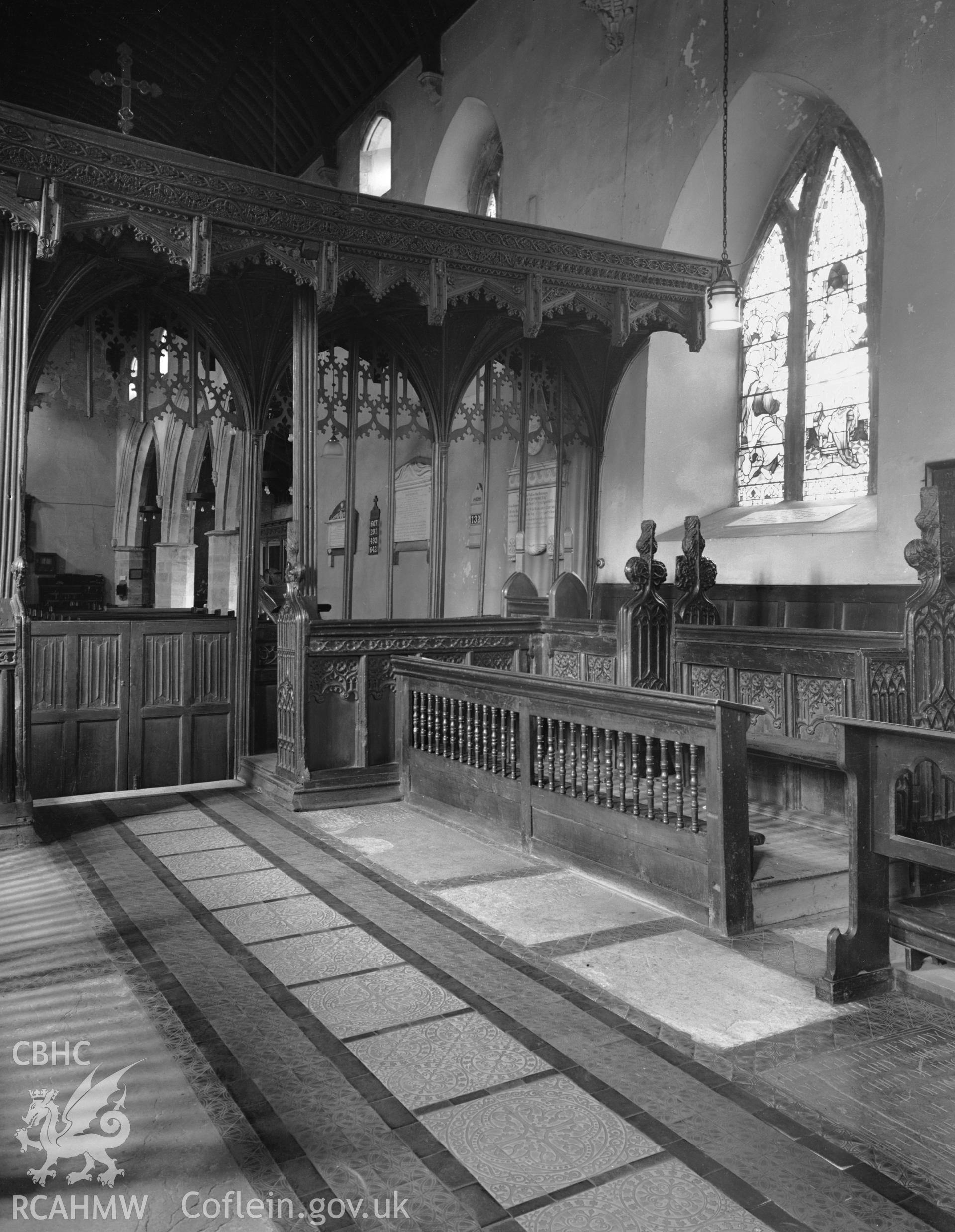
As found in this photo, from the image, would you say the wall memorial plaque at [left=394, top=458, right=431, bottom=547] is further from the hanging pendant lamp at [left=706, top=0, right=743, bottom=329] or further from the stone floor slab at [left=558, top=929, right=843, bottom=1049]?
the stone floor slab at [left=558, top=929, right=843, bottom=1049]

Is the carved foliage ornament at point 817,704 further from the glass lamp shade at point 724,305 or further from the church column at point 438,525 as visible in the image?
the church column at point 438,525

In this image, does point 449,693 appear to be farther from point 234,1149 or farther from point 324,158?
point 324,158

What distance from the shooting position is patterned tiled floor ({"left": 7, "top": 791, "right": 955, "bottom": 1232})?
2023 mm

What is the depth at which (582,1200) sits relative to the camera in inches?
78.7

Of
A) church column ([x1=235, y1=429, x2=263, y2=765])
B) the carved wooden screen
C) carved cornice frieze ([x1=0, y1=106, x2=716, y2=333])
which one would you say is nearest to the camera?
carved cornice frieze ([x1=0, y1=106, x2=716, y2=333])

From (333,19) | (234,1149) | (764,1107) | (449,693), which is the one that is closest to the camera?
(234,1149)

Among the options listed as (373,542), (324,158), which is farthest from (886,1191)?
(324,158)

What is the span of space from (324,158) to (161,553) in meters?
6.27

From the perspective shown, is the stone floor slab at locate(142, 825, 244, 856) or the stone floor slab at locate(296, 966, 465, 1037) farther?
the stone floor slab at locate(142, 825, 244, 856)

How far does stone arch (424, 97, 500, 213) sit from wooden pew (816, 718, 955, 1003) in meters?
9.38

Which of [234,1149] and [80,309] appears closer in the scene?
[234,1149]

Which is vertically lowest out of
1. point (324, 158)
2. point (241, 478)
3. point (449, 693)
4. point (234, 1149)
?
point (234, 1149)

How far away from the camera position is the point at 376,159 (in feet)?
43.0

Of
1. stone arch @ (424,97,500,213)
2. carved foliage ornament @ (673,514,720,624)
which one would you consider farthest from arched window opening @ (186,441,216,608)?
carved foliage ornament @ (673,514,720,624)
